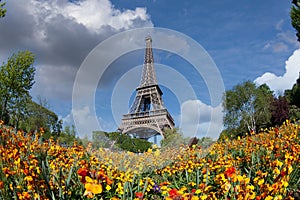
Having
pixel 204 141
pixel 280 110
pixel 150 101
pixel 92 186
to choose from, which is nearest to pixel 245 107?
pixel 280 110

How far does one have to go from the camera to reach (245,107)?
34.5 m

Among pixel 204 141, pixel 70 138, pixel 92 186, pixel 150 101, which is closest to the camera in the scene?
pixel 92 186

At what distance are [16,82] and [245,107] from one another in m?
27.9

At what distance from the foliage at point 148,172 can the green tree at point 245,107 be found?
2883 centimetres

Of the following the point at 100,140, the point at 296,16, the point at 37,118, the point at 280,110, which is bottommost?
the point at 100,140

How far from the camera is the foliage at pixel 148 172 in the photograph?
204 centimetres

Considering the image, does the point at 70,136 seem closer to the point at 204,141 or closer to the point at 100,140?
the point at 100,140

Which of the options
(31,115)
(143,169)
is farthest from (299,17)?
(31,115)

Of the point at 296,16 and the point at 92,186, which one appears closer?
the point at 92,186

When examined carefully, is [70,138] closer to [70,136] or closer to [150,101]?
[70,136]

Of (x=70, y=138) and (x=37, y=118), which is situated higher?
(x=37, y=118)

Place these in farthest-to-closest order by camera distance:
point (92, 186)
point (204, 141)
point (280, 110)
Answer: point (280, 110)
point (204, 141)
point (92, 186)

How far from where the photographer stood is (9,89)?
728 inches

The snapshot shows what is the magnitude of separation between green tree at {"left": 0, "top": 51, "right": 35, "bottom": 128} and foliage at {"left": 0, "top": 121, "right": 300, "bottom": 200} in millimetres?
14715
